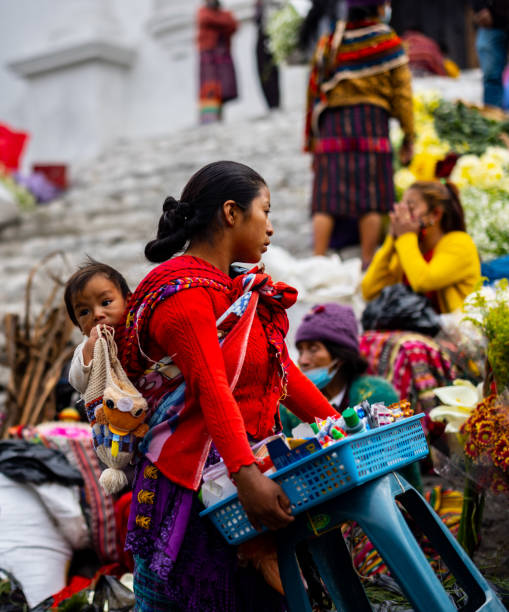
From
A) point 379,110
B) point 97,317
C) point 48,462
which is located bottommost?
point 48,462

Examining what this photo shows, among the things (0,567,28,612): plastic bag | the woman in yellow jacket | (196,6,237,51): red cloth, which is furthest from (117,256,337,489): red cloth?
(196,6,237,51): red cloth

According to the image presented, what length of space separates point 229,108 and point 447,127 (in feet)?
26.6

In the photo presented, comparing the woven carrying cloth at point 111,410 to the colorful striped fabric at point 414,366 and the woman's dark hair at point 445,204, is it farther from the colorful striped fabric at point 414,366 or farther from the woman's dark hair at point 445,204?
the woman's dark hair at point 445,204

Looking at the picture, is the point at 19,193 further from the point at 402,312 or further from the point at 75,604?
the point at 75,604

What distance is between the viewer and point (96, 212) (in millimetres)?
8820

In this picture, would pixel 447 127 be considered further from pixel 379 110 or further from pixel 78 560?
pixel 78 560

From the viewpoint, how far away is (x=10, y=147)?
10984 mm

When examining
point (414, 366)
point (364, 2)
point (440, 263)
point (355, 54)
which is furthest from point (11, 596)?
point (364, 2)

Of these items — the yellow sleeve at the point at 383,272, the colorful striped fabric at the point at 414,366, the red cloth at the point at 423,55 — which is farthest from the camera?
the red cloth at the point at 423,55

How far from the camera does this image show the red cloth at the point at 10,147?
430 inches

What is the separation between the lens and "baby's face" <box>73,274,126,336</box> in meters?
2.34

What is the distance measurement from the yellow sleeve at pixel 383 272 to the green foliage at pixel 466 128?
2.64 meters

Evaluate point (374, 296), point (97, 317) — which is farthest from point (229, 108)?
point (97, 317)

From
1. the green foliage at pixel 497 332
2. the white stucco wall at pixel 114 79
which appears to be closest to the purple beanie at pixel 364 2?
the green foliage at pixel 497 332
